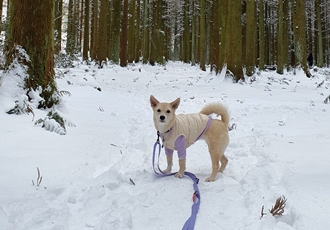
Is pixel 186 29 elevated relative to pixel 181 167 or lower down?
elevated

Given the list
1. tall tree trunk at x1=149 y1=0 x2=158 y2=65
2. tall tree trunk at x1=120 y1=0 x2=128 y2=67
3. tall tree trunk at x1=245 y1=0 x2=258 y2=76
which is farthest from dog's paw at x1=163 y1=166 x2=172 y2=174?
tall tree trunk at x1=149 y1=0 x2=158 y2=65

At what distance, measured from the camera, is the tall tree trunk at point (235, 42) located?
12008 mm

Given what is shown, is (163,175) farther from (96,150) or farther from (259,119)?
(259,119)

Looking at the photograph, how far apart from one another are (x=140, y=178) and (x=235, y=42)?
9935 millimetres

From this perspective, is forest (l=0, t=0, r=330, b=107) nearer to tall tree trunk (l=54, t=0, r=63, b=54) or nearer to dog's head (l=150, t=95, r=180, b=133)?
tall tree trunk (l=54, t=0, r=63, b=54)

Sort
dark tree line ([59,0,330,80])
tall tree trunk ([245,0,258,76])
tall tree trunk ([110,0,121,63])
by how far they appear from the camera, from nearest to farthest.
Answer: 1. dark tree line ([59,0,330,80])
2. tall tree trunk ([245,0,258,76])
3. tall tree trunk ([110,0,121,63])

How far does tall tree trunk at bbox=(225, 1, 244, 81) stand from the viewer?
12.0 m

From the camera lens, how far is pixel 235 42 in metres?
12.0

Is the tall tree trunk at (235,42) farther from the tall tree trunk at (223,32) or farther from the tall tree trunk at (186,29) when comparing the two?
the tall tree trunk at (186,29)

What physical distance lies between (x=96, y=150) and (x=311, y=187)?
290cm

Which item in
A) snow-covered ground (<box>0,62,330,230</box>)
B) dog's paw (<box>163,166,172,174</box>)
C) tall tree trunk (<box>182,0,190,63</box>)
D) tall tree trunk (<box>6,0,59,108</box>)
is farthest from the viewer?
tall tree trunk (<box>182,0,190,63</box>)

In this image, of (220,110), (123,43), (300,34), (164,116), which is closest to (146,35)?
Answer: (123,43)

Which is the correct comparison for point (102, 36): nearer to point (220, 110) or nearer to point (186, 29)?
point (186, 29)

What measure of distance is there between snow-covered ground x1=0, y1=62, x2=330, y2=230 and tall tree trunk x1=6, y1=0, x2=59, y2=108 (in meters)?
0.44
